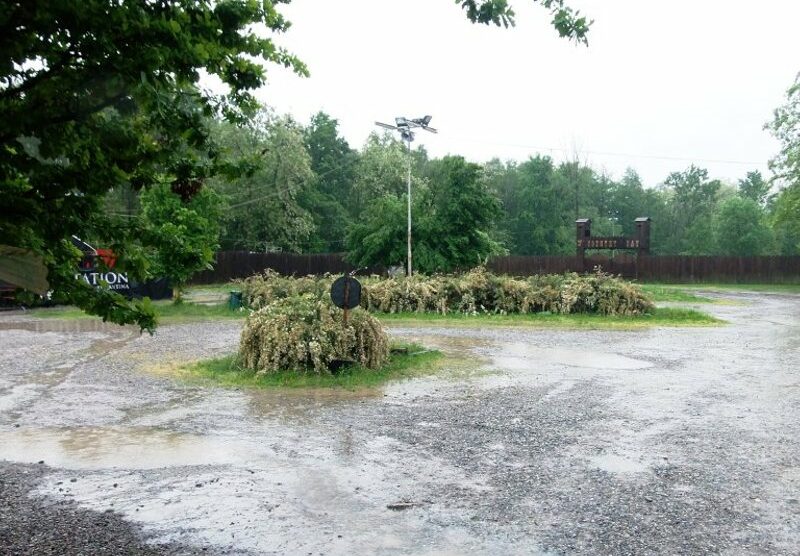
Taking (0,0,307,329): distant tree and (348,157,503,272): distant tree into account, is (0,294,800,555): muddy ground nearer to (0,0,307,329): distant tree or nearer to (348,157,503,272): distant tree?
(0,0,307,329): distant tree

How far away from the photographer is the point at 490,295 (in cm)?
2362

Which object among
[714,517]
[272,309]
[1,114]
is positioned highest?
[1,114]

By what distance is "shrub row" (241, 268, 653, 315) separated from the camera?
22656 mm

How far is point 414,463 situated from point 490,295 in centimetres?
1725

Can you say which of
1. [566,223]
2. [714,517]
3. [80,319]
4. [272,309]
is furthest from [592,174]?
[714,517]

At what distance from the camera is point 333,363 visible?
37.2 ft

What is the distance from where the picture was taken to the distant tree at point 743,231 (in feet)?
195

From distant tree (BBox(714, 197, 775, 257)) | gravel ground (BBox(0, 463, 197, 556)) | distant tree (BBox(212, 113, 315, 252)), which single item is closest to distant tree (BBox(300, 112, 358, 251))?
distant tree (BBox(212, 113, 315, 252))

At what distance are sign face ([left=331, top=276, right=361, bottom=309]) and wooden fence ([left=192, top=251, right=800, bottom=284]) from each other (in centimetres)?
3398

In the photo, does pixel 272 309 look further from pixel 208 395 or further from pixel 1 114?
pixel 1 114

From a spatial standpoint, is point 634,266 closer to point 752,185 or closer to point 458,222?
point 458,222

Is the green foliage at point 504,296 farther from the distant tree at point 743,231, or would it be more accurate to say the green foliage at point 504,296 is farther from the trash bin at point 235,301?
the distant tree at point 743,231

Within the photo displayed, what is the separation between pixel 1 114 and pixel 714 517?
4.84 m

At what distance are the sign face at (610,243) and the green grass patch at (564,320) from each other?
774 inches
